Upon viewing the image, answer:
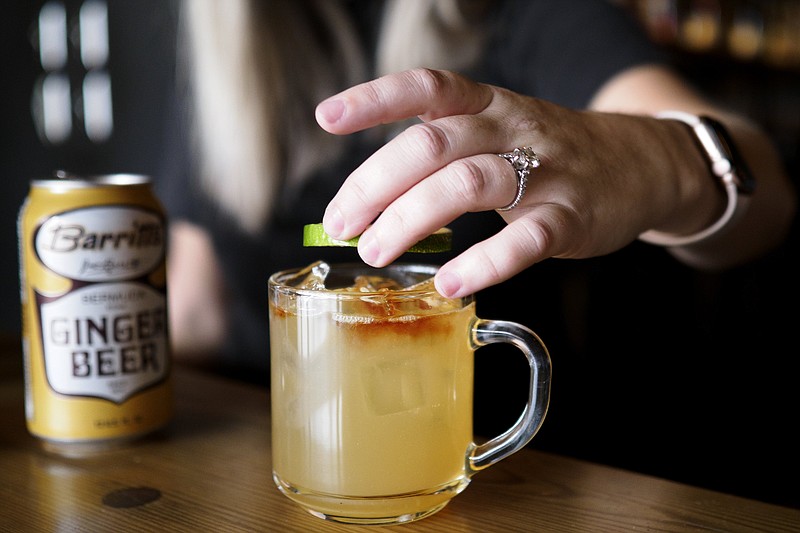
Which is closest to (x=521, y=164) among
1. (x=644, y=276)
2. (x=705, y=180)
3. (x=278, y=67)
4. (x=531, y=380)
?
(x=531, y=380)

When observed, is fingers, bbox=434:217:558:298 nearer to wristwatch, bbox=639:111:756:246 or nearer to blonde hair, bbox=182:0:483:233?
wristwatch, bbox=639:111:756:246

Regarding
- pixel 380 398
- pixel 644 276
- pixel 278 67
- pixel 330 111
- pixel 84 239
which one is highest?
pixel 278 67

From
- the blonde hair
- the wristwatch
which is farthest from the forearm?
the blonde hair

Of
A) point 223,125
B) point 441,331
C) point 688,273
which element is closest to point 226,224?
point 223,125

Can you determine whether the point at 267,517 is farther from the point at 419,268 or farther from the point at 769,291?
the point at 769,291

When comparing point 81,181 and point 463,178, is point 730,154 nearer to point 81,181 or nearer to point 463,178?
point 463,178

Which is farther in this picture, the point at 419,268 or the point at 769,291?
the point at 769,291

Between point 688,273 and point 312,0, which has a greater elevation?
point 312,0
